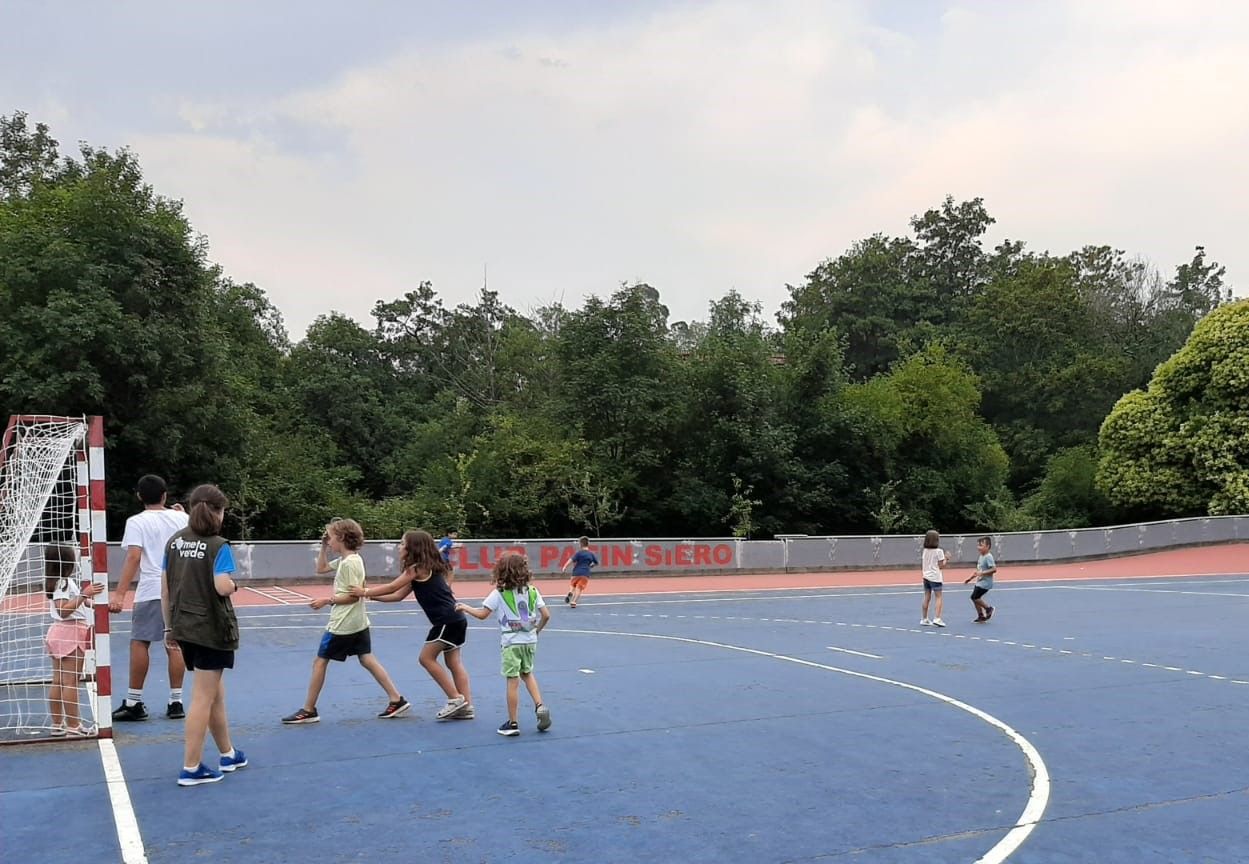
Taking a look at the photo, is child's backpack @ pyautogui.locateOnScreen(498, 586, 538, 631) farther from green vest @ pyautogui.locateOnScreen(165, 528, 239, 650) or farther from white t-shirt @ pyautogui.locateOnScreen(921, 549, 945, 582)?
white t-shirt @ pyautogui.locateOnScreen(921, 549, 945, 582)

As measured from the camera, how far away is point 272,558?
24453mm

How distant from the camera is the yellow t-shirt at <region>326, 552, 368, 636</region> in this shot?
816cm

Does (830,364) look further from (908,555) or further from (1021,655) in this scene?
(1021,655)

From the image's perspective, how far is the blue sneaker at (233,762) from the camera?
22.2 ft

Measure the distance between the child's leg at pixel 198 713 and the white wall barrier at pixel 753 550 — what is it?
51.9ft

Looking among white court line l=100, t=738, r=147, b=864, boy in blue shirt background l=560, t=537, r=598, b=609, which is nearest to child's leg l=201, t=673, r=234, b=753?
white court line l=100, t=738, r=147, b=864

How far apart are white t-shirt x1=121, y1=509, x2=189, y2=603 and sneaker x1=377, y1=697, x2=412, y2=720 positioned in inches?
85.3

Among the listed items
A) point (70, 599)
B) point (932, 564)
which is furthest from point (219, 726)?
point (932, 564)

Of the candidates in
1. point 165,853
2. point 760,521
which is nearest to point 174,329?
point 760,521

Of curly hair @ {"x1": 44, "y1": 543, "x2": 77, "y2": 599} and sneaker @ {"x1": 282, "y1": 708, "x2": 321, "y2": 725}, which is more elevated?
curly hair @ {"x1": 44, "y1": 543, "x2": 77, "y2": 599}

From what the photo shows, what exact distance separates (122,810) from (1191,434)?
4421 centimetres

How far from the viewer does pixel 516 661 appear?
Answer: 8148 mm

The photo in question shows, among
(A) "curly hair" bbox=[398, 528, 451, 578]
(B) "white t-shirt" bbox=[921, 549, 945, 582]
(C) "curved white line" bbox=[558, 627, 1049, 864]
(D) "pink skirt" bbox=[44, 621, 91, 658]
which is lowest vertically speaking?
(C) "curved white line" bbox=[558, 627, 1049, 864]

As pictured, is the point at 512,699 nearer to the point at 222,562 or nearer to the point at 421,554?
the point at 421,554
